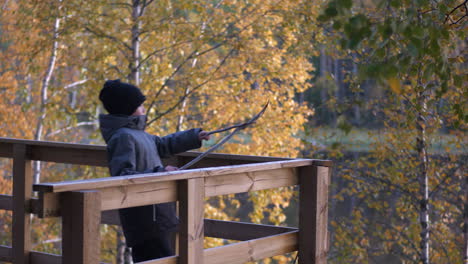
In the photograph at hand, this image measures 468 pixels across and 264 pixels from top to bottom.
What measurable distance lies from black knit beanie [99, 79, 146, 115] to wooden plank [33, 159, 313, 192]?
0.83 m

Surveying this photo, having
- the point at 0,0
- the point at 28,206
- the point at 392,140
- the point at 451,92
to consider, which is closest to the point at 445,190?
the point at 392,140

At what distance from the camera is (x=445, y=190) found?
8.90 m

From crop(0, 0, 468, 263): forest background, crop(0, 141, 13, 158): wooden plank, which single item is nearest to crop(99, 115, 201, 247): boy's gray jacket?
crop(0, 141, 13, 158): wooden plank

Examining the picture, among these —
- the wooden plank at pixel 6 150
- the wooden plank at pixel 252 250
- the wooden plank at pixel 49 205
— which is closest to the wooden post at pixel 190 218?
the wooden plank at pixel 252 250

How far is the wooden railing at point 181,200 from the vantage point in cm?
257

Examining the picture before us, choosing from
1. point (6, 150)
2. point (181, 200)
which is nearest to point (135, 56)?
point (6, 150)

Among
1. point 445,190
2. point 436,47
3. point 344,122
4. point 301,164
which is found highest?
point 436,47

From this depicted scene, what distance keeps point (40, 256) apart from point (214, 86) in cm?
789

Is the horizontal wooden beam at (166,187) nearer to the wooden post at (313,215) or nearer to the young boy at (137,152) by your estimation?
the wooden post at (313,215)

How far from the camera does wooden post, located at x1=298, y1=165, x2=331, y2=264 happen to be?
12.5 ft

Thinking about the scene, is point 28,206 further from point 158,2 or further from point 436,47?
point 158,2

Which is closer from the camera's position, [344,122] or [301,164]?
[344,122]

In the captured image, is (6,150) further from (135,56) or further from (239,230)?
(135,56)

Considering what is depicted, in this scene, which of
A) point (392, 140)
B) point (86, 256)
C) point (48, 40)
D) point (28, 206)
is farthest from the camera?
point (48, 40)
